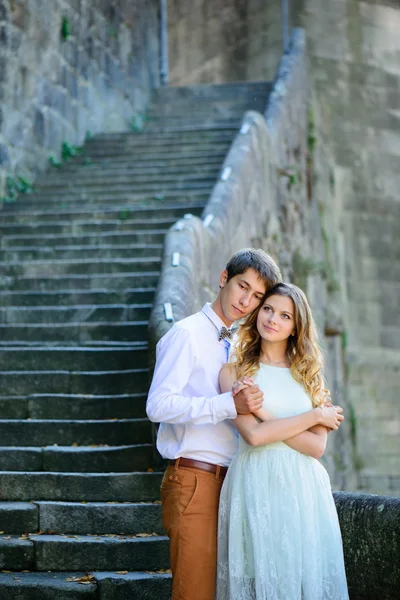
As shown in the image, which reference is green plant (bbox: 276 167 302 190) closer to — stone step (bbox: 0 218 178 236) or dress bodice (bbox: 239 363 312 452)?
stone step (bbox: 0 218 178 236)

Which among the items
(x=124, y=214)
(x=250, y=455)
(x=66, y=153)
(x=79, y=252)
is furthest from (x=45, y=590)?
(x=66, y=153)

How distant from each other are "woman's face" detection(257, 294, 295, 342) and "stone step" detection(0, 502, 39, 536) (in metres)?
2.30

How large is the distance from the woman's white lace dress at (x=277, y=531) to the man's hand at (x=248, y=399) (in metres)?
0.11

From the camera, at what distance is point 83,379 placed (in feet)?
20.9

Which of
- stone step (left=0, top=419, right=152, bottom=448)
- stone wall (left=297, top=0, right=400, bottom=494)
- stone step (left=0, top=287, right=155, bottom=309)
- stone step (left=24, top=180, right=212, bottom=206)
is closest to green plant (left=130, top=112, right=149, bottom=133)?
stone wall (left=297, top=0, right=400, bottom=494)

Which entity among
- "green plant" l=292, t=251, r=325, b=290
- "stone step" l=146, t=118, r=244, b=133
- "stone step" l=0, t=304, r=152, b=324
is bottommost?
"stone step" l=0, t=304, r=152, b=324

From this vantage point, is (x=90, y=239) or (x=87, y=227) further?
(x=87, y=227)

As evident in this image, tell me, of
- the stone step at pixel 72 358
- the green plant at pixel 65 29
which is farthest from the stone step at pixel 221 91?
the stone step at pixel 72 358

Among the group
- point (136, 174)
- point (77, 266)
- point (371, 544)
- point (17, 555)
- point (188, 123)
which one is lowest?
point (17, 555)

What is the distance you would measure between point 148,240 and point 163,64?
895 cm

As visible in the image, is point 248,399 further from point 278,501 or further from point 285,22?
point 285,22

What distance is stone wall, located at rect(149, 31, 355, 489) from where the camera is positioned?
7.26m

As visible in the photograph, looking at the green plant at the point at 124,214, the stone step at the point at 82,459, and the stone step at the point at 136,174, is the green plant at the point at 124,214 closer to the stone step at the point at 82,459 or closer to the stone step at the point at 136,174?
the stone step at the point at 136,174

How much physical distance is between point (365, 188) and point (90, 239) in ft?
32.6
